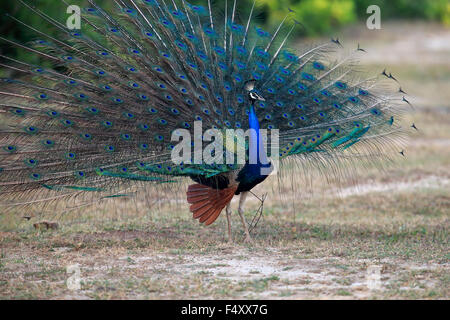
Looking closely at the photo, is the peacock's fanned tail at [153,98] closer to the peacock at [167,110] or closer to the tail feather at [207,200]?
the peacock at [167,110]

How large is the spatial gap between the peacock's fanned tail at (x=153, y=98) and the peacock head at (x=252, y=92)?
0.27m

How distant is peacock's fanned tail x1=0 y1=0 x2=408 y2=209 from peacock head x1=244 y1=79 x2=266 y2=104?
10.8 inches

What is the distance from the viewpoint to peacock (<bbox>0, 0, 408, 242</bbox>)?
7.62 meters

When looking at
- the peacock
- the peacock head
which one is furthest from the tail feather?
the peacock head

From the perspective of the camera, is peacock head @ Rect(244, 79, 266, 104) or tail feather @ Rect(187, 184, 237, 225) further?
tail feather @ Rect(187, 184, 237, 225)

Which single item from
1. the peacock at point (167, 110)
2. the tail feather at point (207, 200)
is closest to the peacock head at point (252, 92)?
the peacock at point (167, 110)

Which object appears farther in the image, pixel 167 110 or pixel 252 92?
pixel 167 110

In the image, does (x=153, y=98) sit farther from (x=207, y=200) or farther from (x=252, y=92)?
(x=207, y=200)

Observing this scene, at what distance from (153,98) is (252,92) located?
1.14 m

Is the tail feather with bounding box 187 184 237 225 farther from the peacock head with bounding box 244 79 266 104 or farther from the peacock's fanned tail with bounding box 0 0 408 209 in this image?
the peacock head with bounding box 244 79 266 104

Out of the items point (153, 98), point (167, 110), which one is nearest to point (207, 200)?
point (167, 110)

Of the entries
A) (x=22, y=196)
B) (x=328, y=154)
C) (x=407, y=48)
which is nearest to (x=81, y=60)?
(x=22, y=196)

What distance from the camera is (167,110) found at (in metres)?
7.87

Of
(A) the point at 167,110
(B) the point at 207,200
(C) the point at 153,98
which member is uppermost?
(C) the point at 153,98
